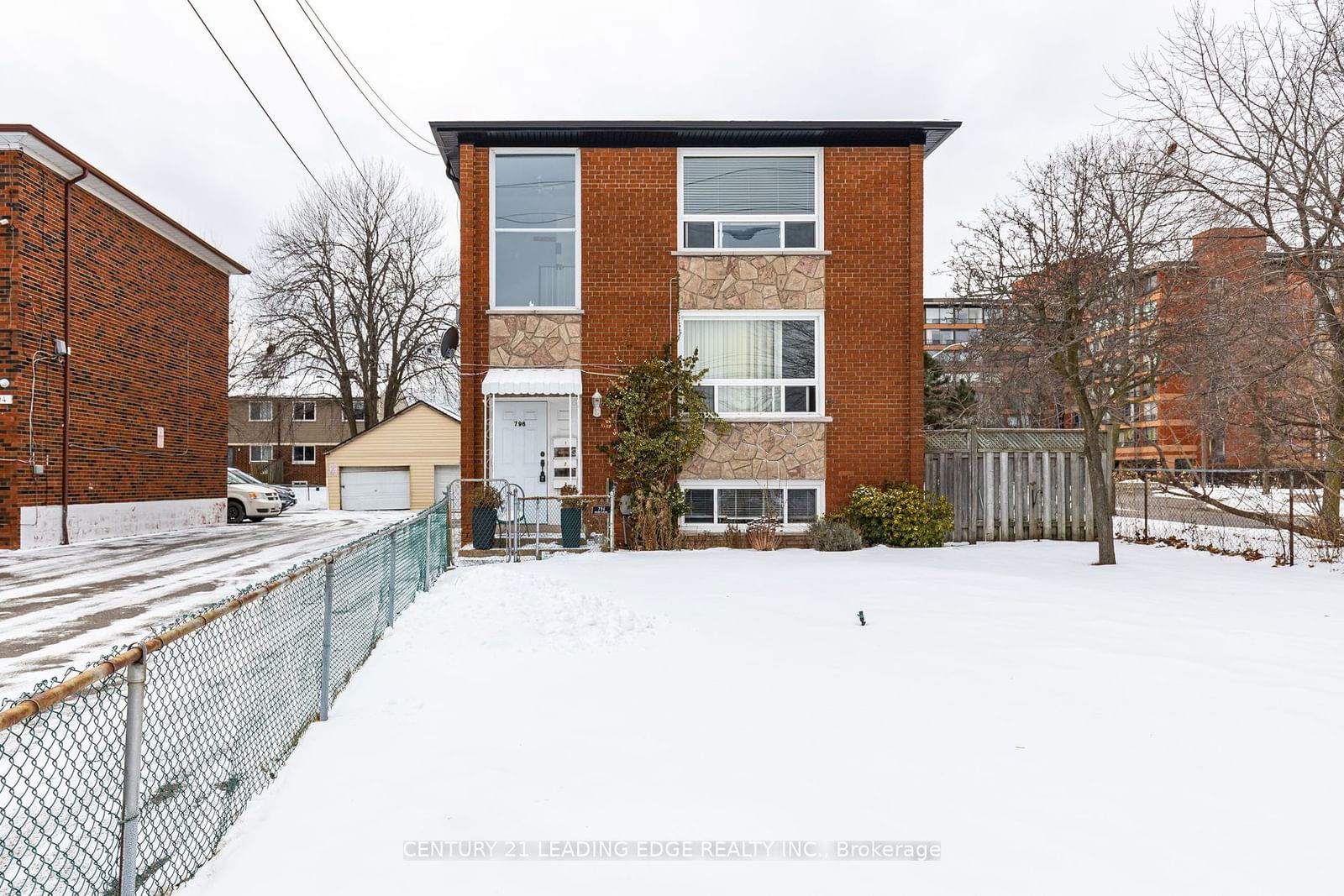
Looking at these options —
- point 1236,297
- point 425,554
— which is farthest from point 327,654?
point 1236,297

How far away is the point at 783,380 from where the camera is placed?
14000mm

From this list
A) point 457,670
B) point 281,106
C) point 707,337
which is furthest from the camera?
point 707,337

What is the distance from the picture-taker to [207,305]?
20422mm

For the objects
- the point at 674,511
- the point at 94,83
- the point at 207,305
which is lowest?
the point at 674,511

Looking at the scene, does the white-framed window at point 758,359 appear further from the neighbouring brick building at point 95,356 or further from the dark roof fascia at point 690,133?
the neighbouring brick building at point 95,356

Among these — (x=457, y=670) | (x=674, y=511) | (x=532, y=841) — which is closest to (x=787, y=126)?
(x=674, y=511)

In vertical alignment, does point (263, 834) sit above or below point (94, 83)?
below

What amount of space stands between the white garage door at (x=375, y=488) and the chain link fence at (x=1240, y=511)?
23368 mm

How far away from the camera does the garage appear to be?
2909 centimetres

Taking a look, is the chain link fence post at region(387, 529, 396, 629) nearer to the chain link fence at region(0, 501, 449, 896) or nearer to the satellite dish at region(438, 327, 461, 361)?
the chain link fence at region(0, 501, 449, 896)

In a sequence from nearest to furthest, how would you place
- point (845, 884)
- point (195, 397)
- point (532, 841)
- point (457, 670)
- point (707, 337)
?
point (845, 884)
point (532, 841)
point (457, 670)
point (707, 337)
point (195, 397)

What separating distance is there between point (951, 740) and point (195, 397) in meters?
20.9

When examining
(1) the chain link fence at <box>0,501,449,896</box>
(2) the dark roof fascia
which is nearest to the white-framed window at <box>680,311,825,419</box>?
(2) the dark roof fascia

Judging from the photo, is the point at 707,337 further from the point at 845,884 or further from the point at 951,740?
the point at 845,884
